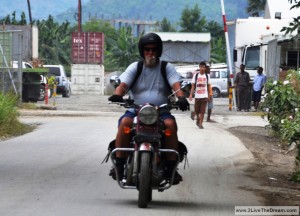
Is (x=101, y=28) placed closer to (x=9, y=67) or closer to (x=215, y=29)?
(x=215, y=29)

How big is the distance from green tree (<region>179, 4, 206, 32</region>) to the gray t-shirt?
73.5 m

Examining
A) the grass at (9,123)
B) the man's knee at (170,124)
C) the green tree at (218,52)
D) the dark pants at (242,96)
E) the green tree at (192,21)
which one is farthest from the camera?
the green tree at (192,21)

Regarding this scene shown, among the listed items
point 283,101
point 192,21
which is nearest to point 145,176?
point 283,101

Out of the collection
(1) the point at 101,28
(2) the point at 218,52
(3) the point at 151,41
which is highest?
(1) the point at 101,28

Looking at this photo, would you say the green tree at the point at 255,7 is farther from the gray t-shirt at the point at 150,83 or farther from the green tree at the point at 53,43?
the gray t-shirt at the point at 150,83

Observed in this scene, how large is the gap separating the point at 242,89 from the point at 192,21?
5416 cm

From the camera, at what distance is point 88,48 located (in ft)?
157

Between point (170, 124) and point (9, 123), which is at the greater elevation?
point (170, 124)

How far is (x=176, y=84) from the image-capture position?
9.39 metres

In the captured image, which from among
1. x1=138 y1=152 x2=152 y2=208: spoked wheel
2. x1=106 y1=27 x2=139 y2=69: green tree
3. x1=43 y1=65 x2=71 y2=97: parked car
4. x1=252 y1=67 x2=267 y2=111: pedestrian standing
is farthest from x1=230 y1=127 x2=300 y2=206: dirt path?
x1=106 y1=27 x2=139 y2=69: green tree

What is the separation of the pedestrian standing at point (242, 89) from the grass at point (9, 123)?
37.6 feet

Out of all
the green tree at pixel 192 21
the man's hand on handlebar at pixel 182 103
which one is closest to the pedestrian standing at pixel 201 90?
the man's hand on handlebar at pixel 182 103

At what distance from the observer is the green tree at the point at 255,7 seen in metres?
73.9

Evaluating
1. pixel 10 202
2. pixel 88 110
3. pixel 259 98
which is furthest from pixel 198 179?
pixel 259 98
